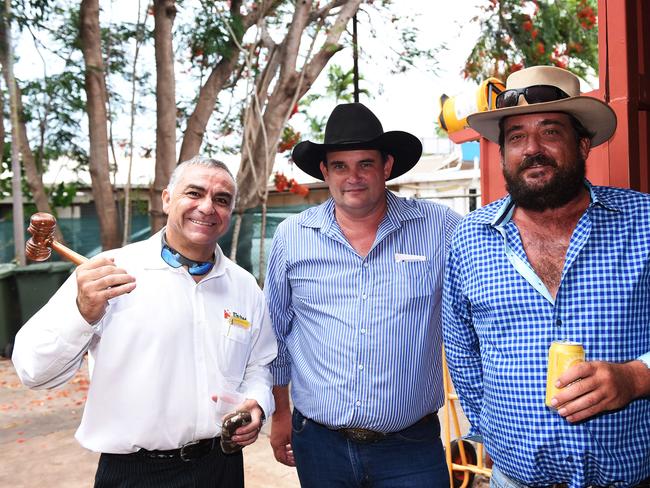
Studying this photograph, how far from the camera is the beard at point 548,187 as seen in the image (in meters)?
2.19

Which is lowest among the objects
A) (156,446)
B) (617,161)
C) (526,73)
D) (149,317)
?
(156,446)

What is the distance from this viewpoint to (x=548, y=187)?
7.16 ft

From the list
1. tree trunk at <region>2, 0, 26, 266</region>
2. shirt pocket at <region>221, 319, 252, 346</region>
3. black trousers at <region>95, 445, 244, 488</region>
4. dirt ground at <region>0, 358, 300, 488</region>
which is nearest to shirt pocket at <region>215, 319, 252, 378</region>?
shirt pocket at <region>221, 319, 252, 346</region>

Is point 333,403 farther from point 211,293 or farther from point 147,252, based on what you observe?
point 147,252

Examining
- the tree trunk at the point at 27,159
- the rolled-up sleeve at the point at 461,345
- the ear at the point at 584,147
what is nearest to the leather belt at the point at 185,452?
the rolled-up sleeve at the point at 461,345

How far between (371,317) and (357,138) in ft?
2.74

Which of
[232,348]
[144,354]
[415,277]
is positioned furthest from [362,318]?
[144,354]

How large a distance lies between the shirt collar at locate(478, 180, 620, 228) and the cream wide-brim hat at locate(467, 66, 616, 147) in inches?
9.6

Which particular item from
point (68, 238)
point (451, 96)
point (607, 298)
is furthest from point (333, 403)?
point (68, 238)

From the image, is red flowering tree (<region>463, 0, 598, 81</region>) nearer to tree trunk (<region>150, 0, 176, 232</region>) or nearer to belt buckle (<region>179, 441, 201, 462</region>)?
tree trunk (<region>150, 0, 176, 232</region>)

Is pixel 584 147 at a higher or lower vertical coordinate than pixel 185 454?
higher

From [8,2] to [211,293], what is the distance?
7.41 m

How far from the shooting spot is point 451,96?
16.2 feet

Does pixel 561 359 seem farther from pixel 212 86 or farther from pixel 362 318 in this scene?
pixel 212 86
